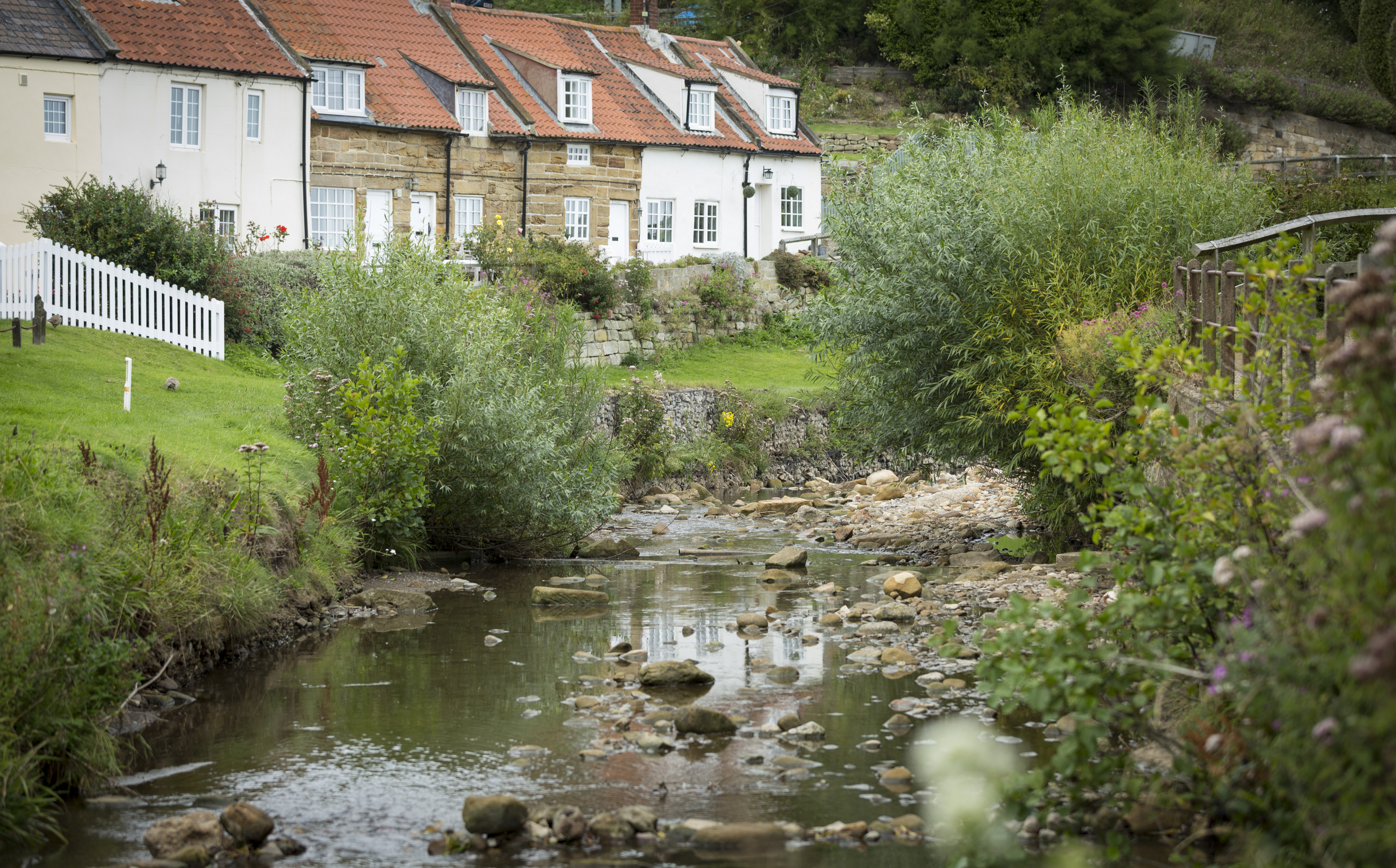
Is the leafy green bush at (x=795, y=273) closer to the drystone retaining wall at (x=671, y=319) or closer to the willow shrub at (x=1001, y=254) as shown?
the drystone retaining wall at (x=671, y=319)

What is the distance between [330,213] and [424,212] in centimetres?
247

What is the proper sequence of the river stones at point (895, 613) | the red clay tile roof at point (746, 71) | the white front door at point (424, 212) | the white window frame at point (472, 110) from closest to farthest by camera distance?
the river stones at point (895, 613) → the white front door at point (424, 212) → the white window frame at point (472, 110) → the red clay tile roof at point (746, 71)

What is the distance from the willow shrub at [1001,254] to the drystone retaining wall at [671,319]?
31.9 ft

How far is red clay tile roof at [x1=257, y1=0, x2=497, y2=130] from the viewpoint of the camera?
97.9 ft

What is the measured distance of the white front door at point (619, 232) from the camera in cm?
3509

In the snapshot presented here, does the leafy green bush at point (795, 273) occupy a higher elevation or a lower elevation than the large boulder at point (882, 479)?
higher

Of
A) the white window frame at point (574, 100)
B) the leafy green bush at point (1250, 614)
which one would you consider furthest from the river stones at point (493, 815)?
the white window frame at point (574, 100)

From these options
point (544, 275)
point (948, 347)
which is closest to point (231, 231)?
point (544, 275)

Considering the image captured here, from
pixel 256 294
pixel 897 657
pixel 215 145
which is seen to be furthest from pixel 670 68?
pixel 897 657

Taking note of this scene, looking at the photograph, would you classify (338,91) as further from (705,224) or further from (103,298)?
(103,298)

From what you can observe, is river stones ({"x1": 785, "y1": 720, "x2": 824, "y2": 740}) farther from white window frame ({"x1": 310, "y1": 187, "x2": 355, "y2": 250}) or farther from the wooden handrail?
white window frame ({"x1": 310, "y1": 187, "x2": 355, "y2": 250})

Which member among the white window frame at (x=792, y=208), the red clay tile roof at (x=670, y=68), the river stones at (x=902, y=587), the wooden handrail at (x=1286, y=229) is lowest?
the river stones at (x=902, y=587)

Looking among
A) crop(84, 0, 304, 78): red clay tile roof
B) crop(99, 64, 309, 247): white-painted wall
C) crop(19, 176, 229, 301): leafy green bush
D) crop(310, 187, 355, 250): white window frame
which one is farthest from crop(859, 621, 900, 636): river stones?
crop(84, 0, 304, 78): red clay tile roof

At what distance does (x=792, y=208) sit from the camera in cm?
3984
